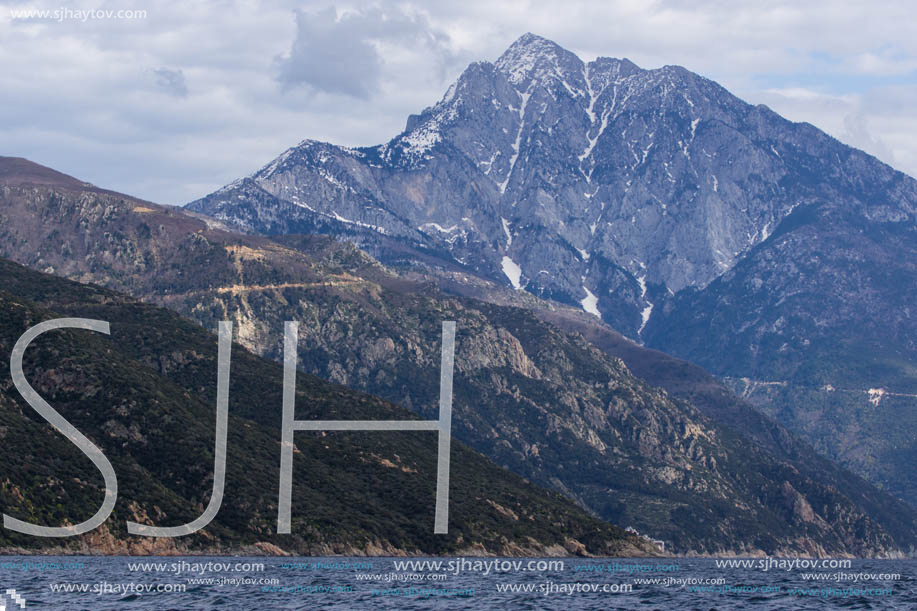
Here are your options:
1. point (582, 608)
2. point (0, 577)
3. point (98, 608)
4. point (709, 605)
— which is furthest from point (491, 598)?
point (0, 577)

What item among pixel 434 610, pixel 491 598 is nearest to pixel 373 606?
pixel 434 610

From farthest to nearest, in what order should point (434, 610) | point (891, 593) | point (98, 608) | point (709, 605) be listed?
point (891, 593)
point (709, 605)
point (434, 610)
point (98, 608)

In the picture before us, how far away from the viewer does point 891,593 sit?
19075 centimetres

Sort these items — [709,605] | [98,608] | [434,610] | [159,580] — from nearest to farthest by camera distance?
[98,608]
[434,610]
[709,605]
[159,580]

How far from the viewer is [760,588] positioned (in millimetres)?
199875

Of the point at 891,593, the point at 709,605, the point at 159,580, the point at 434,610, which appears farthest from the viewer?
the point at 891,593

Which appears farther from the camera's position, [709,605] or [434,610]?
[709,605]

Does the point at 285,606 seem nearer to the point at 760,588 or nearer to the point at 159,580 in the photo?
the point at 159,580

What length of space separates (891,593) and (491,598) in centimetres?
6417

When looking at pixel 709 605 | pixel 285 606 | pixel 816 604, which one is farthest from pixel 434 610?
pixel 816 604

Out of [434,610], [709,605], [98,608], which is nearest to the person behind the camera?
[98,608]

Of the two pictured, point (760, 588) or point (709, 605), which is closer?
point (709, 605)

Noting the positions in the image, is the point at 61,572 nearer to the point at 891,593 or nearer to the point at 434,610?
the point at 434,610

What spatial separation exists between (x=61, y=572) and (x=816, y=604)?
107 meters
